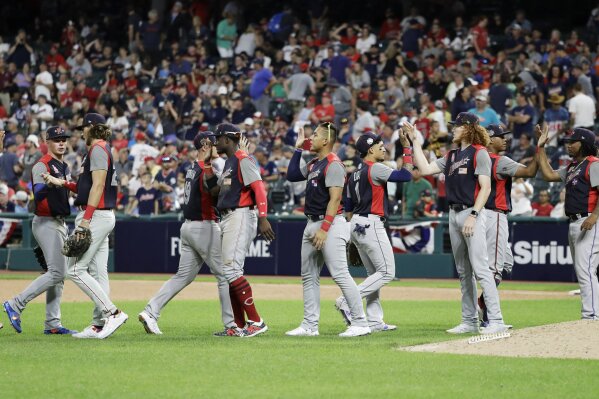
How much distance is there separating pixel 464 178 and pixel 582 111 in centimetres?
1081

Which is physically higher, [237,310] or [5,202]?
[5,202]

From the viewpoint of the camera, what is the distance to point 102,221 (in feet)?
35.5

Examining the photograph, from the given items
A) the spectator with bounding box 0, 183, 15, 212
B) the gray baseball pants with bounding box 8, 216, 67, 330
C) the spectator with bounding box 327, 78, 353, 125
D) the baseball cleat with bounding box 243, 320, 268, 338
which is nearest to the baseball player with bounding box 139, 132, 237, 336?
the baseball cleat with bounding box 243, 320, 268, 338

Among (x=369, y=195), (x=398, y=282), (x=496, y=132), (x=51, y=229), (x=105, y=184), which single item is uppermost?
(x=496, y=132)

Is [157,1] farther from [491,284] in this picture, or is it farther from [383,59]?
[491,284]

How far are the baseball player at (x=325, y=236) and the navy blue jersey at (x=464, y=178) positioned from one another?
1111mm

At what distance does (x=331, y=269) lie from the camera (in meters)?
10.9

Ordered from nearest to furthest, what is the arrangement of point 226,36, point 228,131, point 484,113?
point 228,131 < point 484,113 < point 226,36

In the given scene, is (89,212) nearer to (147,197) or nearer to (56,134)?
(56,134)

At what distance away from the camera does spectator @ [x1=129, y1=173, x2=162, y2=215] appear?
22.5m

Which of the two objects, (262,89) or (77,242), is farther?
(262,89)

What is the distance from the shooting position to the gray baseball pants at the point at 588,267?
11.4 m

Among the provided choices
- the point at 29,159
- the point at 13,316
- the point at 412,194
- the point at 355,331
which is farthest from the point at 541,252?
the point at 13,316

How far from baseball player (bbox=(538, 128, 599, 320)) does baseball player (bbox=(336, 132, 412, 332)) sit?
165cm
